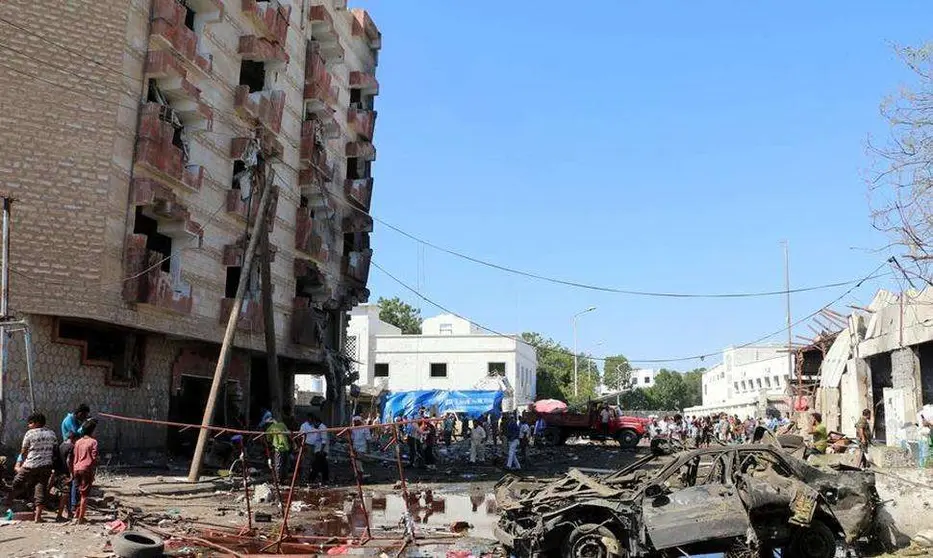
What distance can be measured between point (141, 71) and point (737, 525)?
1721 cm

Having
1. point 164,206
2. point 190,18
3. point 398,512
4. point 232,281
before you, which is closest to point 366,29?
point 190,18

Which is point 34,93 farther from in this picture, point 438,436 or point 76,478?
point 438,436

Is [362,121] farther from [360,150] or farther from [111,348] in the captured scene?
[111,348]

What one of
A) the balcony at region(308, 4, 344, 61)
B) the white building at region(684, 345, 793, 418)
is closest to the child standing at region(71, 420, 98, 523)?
the balcony at region(308, 4, 344, 61)

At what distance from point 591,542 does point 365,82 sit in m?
28.4

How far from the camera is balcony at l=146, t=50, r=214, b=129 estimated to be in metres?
19.5

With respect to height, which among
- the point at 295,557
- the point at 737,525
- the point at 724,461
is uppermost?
the point at 724,461

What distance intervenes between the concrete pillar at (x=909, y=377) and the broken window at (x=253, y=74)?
21054mm

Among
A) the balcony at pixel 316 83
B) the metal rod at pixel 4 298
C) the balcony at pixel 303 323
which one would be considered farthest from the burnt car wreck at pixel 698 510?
the balcony at pixel 316 83

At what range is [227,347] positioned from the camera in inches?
711

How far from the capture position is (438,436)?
35.1 m

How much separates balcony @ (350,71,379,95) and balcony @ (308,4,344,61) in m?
1.72

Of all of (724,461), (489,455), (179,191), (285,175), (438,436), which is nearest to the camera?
(724,461)

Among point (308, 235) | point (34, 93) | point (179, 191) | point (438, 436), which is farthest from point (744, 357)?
point (34, 93)
